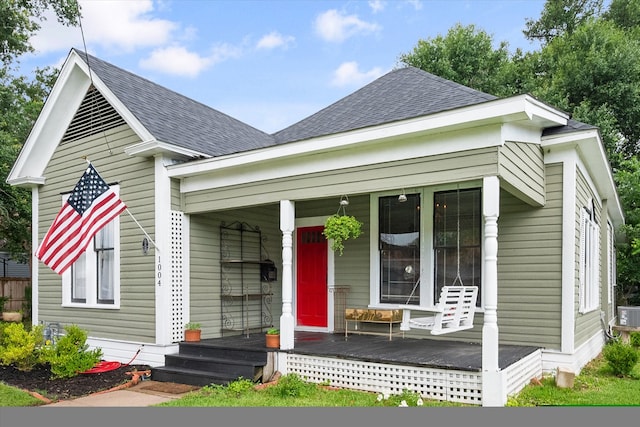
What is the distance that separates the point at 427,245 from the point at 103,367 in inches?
214

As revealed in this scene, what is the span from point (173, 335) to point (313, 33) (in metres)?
9.68

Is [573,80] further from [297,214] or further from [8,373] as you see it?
[8,373]

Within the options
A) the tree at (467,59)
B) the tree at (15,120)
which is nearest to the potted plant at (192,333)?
the tree at (15,120)

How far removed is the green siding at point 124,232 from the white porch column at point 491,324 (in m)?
5.16

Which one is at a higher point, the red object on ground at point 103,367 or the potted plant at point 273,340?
the potted plant at point 273,340

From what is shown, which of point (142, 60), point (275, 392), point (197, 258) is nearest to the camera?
point (275, 392)

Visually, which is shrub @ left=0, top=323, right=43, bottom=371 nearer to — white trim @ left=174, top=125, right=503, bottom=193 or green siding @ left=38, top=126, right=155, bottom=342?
green siding @ left=38, top=126, right=155, bottom=342

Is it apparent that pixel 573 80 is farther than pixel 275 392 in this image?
Yes

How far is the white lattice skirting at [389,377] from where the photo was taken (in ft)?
17.0

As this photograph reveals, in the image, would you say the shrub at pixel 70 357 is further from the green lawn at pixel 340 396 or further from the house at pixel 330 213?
the house at pixel 330 213

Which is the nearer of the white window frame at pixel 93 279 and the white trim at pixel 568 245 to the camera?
the white trim at pixel 568 245

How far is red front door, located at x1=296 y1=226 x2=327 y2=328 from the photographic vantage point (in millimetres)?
8969

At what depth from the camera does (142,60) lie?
16938 millimetres

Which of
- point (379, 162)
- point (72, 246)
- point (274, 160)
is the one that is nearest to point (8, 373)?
point (72, 246)
